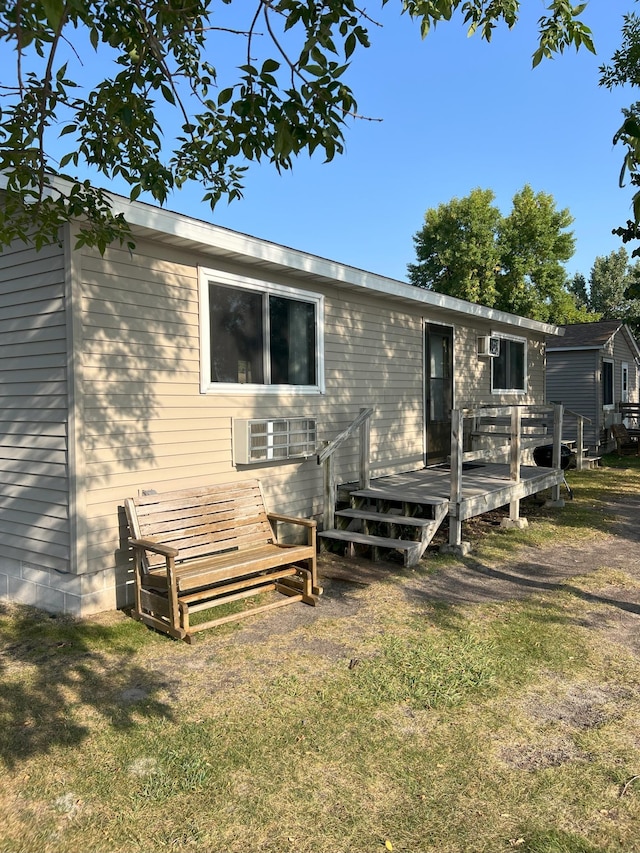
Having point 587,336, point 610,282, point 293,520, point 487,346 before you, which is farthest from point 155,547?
point 610,282

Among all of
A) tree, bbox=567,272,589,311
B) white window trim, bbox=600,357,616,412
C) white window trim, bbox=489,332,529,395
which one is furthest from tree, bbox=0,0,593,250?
tree, bbox=567,272,589,311

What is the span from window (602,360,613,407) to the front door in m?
10.8

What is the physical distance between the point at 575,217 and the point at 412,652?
3305 cm

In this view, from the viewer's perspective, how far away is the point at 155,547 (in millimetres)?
4156

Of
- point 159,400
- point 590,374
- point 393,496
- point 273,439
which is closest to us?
point 159,400

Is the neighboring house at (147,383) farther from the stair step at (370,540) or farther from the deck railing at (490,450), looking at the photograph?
A: the deck railing at (490,450)

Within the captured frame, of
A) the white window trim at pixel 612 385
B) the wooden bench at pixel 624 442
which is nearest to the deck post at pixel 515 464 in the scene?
the wooden bench at pixel 624 442

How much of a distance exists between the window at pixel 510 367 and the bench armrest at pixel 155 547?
8216mm

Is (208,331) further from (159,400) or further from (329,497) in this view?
(329,497)

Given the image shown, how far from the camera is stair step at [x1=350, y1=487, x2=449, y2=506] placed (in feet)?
20.7

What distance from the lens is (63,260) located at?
450 centimetres

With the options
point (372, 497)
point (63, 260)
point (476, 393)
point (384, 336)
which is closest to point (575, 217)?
point (476, 393)

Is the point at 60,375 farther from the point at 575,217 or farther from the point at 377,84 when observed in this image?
the point at 575,217

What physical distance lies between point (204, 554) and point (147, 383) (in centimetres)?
150
